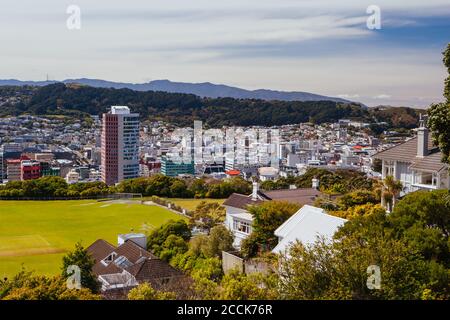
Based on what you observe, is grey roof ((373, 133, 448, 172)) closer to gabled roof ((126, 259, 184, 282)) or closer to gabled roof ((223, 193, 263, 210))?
gabled roof ((223, 193, 263, 210))

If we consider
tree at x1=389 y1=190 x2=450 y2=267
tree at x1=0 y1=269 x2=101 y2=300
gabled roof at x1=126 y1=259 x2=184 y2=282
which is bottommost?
gabled roof at x1=126 y1=259 x2=184 y2=282

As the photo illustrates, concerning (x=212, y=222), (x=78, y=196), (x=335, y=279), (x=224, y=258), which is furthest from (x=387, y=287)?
(x=78, y=196)

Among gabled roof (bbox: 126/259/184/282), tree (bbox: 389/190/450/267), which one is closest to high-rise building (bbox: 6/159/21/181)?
gabled roof (bbox: 126/259/184/282)

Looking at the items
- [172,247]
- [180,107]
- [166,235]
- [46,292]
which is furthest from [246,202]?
[180,107]

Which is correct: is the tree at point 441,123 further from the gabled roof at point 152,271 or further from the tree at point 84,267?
the tree at point 84,267

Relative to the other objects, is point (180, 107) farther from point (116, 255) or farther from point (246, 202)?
point (116, 255)

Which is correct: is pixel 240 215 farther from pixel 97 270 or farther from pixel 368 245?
pixel 368 245

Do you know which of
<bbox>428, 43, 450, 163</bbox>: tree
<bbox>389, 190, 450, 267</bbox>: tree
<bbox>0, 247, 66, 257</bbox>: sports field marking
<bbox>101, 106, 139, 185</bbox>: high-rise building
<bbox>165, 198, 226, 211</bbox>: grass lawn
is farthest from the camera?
<bbox>101, 106, 139, 185</bbox>: high-rise building
